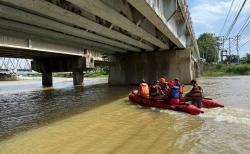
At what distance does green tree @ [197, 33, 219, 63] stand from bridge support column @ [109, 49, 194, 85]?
9037cm

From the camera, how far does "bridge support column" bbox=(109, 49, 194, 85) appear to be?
31.6 meters

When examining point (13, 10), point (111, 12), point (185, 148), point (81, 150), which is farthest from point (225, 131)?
point (13, 10)

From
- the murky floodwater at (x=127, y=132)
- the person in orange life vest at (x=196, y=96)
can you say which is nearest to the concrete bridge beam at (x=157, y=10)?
the person in orange life vest at (x=196, y=96)

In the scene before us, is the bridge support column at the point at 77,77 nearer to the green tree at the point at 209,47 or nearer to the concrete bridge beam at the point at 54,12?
the concrete bridge beam at the point at 54,12

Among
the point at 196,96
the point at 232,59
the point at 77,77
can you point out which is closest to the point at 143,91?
the point at 196,96

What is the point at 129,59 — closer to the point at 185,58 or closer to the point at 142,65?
the point at 142,65

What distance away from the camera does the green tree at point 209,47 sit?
121 metres

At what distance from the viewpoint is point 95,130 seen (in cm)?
1047

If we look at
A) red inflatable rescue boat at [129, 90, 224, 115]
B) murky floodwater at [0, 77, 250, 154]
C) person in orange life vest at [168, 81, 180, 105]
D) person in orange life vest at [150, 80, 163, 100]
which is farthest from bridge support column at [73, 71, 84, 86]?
person in orange life vest at [168, 81, 180, 105]

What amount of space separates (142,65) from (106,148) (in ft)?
84.4

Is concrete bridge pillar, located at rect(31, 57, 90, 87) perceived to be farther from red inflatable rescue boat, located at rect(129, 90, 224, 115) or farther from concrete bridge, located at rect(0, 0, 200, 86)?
red inflatable rescue boat, located at rect(129, 90, 224, 115)

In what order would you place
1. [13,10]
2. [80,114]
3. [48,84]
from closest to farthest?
[13,10] → [80,114] → [48,84]

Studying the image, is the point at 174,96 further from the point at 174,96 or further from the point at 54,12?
the point at 54,12

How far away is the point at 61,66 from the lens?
124 feet
